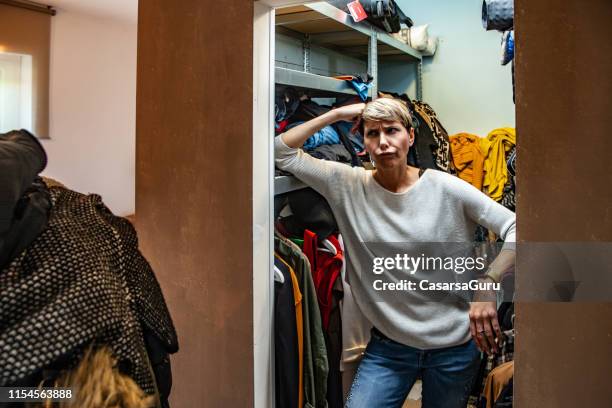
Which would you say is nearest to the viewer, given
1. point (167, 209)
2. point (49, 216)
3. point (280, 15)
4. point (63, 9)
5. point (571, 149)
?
point (49, 216)

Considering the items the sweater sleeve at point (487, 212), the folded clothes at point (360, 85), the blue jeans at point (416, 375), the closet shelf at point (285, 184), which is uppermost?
the folded clothes at point (360, 85)

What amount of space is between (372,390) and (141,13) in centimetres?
123

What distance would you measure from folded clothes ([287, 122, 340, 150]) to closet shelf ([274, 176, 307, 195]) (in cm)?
25

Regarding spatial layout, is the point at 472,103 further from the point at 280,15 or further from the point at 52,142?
the point at 52,142

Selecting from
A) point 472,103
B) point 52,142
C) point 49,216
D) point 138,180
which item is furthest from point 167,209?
point 472,103

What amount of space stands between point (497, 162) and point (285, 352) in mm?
1318

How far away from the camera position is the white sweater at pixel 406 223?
1236 mm

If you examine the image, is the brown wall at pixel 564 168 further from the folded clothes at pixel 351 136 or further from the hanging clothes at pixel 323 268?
the folded clothes at pixel 351 136

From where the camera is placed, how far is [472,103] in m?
2.29

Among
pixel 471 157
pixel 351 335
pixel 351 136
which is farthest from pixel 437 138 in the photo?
pixel 351 335

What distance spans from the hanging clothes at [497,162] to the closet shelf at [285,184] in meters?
1.01

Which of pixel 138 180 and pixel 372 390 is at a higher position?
pixel 138 180

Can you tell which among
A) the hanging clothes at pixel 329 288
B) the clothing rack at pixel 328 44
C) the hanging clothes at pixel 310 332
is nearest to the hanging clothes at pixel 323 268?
the hanging clothes at pixel 329 288

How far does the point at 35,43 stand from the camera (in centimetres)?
144
